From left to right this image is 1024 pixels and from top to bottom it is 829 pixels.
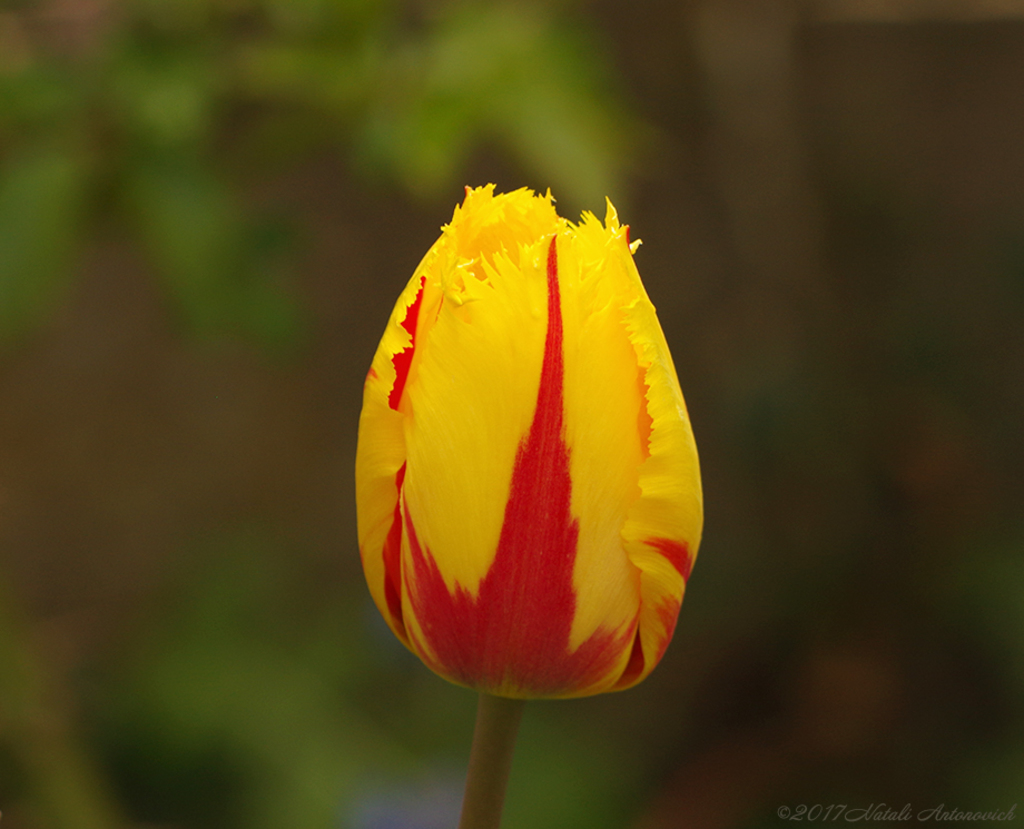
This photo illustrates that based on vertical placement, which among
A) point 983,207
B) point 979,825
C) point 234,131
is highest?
point 983,207

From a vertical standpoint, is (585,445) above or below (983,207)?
below

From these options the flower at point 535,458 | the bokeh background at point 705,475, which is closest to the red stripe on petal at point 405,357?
the flower at point 535,458

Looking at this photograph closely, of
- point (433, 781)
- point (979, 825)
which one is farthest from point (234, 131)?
point (979, 825)

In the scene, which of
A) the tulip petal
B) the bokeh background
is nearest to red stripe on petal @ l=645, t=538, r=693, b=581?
the tulip petal

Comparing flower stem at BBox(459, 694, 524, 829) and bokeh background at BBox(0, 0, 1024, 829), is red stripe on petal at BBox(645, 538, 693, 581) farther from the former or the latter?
bokeh background at BBox(0, 0, 1024, 829)

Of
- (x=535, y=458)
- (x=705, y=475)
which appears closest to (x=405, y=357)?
(x=535, y=458)

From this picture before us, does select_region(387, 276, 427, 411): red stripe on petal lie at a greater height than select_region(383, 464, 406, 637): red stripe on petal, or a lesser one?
greater

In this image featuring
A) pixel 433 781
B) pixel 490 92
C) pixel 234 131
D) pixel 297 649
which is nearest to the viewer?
pixel 490 92

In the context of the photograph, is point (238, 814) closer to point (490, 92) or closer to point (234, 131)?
point (234, 131)
